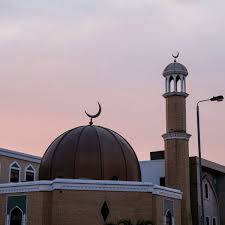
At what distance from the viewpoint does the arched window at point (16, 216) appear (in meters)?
27.8

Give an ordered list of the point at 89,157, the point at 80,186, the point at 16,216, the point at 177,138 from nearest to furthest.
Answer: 1. the point at 80,186
2. the point at 16,216
3. the point at 89,157
4. the point at 177,138

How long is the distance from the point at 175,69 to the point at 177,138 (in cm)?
472

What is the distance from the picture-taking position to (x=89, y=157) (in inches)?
1118

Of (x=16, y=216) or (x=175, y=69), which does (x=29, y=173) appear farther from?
(x=175, y=69)

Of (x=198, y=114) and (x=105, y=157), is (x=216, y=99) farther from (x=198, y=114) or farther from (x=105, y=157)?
(x=105, y=157)

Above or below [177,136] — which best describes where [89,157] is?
below

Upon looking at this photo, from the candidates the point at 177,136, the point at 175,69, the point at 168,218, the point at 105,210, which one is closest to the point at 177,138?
the point at 177,136

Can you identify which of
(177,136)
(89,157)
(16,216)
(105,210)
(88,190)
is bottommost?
(16,216)

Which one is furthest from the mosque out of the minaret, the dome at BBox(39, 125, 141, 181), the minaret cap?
the minaret cap

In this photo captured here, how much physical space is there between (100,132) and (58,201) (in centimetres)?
505

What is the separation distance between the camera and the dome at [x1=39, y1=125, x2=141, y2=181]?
2828cm

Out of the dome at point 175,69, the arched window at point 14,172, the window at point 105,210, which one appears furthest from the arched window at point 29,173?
the window at point 105,210

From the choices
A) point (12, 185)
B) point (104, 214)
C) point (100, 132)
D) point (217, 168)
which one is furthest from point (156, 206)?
point (217, 168)

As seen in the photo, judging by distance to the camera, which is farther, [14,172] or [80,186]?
[14,172]
